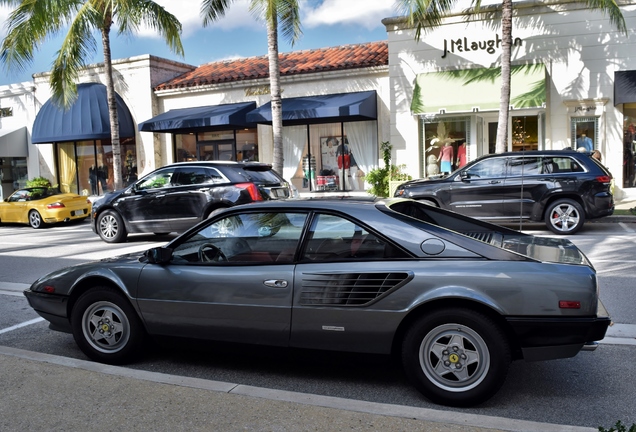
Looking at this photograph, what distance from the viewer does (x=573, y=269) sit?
3.92 meters

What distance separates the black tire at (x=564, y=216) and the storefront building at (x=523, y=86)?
572 centimetres

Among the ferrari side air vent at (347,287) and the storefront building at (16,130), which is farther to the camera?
the storefront building at (16,130)

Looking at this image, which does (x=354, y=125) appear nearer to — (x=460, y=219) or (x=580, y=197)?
(x=580, y=197)

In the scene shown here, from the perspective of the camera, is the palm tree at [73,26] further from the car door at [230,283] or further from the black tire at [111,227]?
the car door at [230,283]

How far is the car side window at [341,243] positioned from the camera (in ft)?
14.0

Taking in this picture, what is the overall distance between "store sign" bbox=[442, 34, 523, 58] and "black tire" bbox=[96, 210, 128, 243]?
1141 cm

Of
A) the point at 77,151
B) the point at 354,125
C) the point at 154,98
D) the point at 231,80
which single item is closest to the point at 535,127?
the point at 354,125

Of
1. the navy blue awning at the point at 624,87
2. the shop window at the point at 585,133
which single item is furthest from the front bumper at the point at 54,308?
the navy blue awning at the point at 624,87

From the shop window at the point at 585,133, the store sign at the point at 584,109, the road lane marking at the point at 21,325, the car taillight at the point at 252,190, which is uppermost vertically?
the store sign at the point at 584,109

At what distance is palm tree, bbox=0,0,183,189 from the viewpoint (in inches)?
731

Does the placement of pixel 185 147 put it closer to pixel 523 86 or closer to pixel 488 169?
pixel 523 86

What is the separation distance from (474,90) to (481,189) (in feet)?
20.5

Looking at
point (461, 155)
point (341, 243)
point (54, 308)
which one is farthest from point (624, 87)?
point (54, 308)

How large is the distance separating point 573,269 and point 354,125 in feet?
56.2
